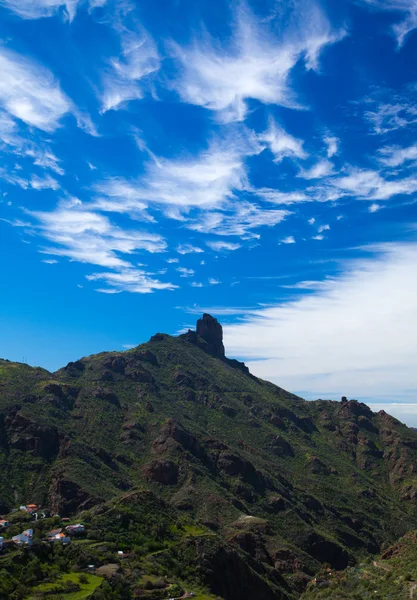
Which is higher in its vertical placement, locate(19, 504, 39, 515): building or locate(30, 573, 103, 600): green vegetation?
locate(19, 504, 39, 515): building

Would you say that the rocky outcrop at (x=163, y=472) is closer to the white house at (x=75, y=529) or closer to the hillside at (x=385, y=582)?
the white house at (x=75, y=529)

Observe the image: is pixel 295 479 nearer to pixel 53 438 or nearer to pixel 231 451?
pixel 231 451

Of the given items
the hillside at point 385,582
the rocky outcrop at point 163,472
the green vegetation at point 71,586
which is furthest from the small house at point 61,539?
the rocky outcrop at point 163,472

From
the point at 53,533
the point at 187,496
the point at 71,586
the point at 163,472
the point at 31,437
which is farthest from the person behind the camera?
the point at 163,472

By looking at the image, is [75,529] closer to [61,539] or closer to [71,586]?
[61,539]

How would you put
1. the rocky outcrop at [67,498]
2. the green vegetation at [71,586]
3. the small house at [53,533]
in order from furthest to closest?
the rocky outcrop at [67,498]
the small house at [53,533]
the green vegetation at [71,586]

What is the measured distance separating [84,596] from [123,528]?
3221cm

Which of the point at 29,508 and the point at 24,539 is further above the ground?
the point at 29,508

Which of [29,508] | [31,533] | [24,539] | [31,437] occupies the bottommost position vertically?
[24,539]

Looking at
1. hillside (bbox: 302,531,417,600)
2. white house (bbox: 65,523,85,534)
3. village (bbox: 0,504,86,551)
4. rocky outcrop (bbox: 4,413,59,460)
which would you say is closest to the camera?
hillside (bbox: 302,531,417,600)

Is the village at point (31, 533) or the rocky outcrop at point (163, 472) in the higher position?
the rocky outcrop at point (163, 472)

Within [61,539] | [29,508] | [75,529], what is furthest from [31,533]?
[29,508]

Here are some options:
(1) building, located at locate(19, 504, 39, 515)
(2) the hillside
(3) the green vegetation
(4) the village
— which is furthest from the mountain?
(2) the hillside

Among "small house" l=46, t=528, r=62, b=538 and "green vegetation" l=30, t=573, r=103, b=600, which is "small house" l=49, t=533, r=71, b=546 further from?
"green vegetation" l=30, t=573, r=103, b=600
